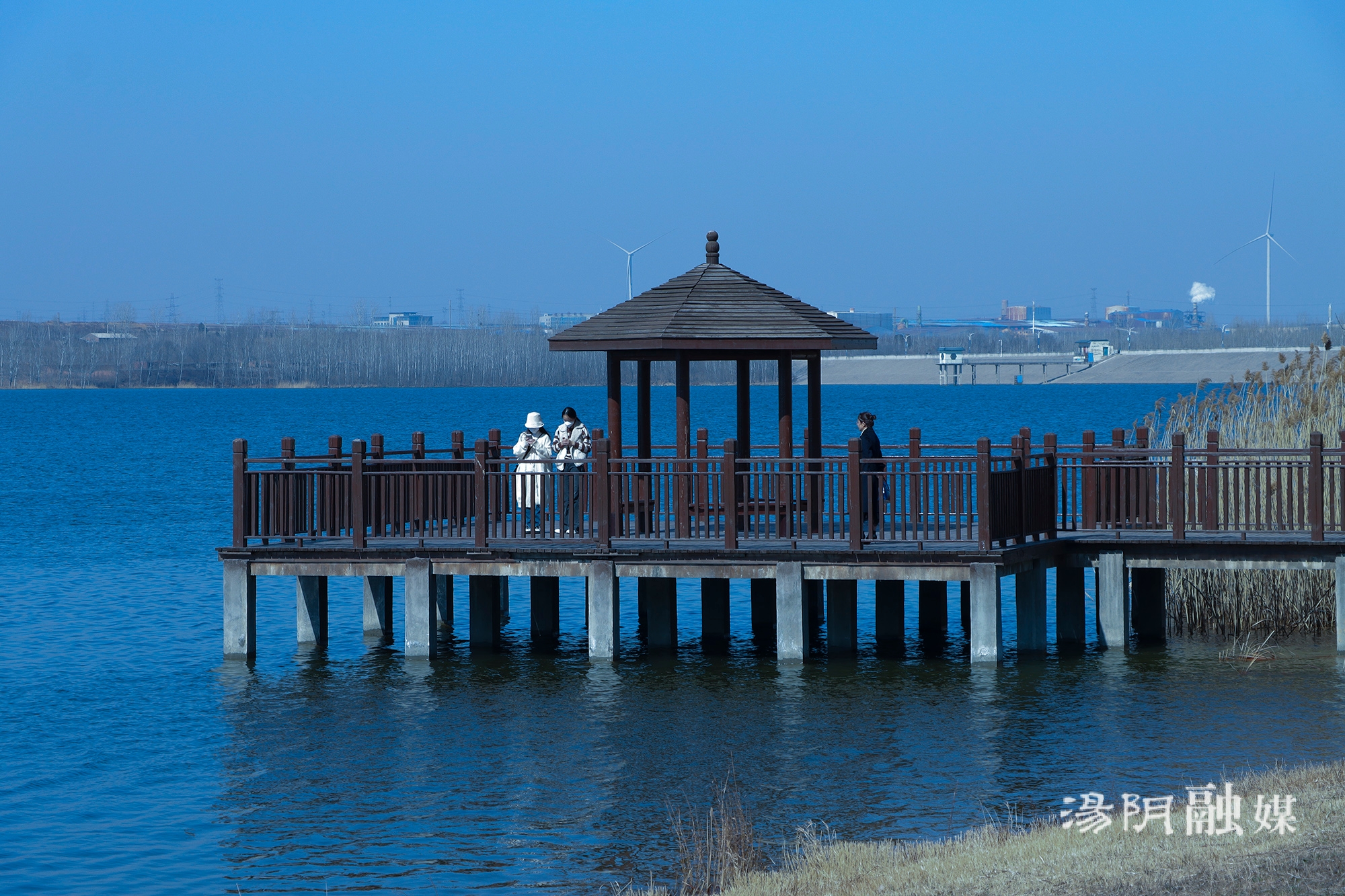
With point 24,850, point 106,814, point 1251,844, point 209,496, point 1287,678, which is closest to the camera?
point 1251,844

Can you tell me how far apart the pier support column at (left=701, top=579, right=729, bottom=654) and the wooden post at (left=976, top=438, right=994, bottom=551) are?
517cm

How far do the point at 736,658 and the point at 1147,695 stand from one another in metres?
5.52

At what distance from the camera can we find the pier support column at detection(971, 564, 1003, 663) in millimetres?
Answer: 19172

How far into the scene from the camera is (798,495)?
65.2 feet

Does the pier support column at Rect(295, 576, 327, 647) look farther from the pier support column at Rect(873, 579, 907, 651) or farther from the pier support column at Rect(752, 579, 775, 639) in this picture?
the pier support column at Rect(873, 579, 907, 651)

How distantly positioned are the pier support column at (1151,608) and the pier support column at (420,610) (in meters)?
9.45

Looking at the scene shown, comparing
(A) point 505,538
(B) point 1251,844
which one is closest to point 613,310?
(A) point 505,538

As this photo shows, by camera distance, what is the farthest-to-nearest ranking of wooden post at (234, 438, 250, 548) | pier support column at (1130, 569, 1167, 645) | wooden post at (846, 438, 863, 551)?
pier support column at (1130, 569, 1167, 645) < wooden post at (234, 438, 250, 548) < wooden post at (846, 438, 863, 551)

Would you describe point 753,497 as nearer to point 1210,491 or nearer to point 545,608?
point 545,608

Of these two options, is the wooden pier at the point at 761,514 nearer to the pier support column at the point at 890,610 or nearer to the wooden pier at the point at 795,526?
the wooden pier at the point at 795,526

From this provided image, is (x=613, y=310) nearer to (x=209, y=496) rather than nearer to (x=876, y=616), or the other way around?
(x=876, y=616)

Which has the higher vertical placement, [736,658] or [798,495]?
[798,495]

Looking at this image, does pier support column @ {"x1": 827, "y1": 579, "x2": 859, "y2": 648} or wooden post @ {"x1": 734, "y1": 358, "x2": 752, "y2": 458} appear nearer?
wooden post @ {"x1": 734, "y1": 358, "x2": 752, "y2": 458}

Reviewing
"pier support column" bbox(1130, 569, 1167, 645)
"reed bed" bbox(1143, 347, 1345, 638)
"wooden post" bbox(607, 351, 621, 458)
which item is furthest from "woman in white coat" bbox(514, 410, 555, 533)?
"reed bed" bbox(1143, 347, 1345, 638)
